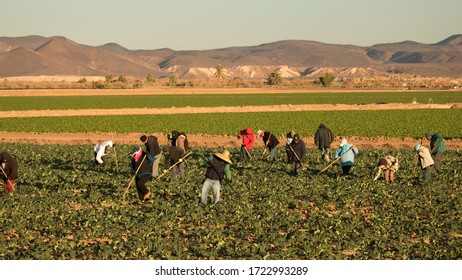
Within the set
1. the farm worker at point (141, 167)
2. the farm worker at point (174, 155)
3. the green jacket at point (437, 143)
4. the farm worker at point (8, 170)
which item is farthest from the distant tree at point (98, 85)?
the farm worker at point (141, 167)

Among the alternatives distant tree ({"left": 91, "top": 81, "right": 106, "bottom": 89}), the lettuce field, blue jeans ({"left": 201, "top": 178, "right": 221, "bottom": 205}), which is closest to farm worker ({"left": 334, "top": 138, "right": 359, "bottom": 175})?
the lettuce field

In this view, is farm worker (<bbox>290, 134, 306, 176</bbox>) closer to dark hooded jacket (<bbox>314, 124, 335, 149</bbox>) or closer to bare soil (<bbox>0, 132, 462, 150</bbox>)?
dark hooded jacket (<bbox>314, 124, 335, 149</bbox>)

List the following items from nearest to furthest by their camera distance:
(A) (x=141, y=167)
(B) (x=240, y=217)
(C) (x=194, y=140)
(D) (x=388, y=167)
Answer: (B) (x=240, y=217) → (A) (x=141, y=167) → (D) (x=388, y=167) → (C) (x=194, y=140)

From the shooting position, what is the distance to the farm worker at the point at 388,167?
879 inches

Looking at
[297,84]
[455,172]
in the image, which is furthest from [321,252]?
[297,84]

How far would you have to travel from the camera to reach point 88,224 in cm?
1658

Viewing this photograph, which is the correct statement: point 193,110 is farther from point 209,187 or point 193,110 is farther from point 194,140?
point 209,187

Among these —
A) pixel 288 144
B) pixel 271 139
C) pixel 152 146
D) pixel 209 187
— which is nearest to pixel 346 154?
pixel 288 144

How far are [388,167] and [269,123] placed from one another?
29863 mm

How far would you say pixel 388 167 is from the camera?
2248 centimetres

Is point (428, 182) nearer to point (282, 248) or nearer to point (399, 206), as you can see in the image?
point (399, 206)

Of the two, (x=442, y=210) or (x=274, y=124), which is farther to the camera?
(x=274, y=124)

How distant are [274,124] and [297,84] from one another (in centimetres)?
11607

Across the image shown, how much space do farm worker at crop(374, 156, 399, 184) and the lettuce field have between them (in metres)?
0.29
